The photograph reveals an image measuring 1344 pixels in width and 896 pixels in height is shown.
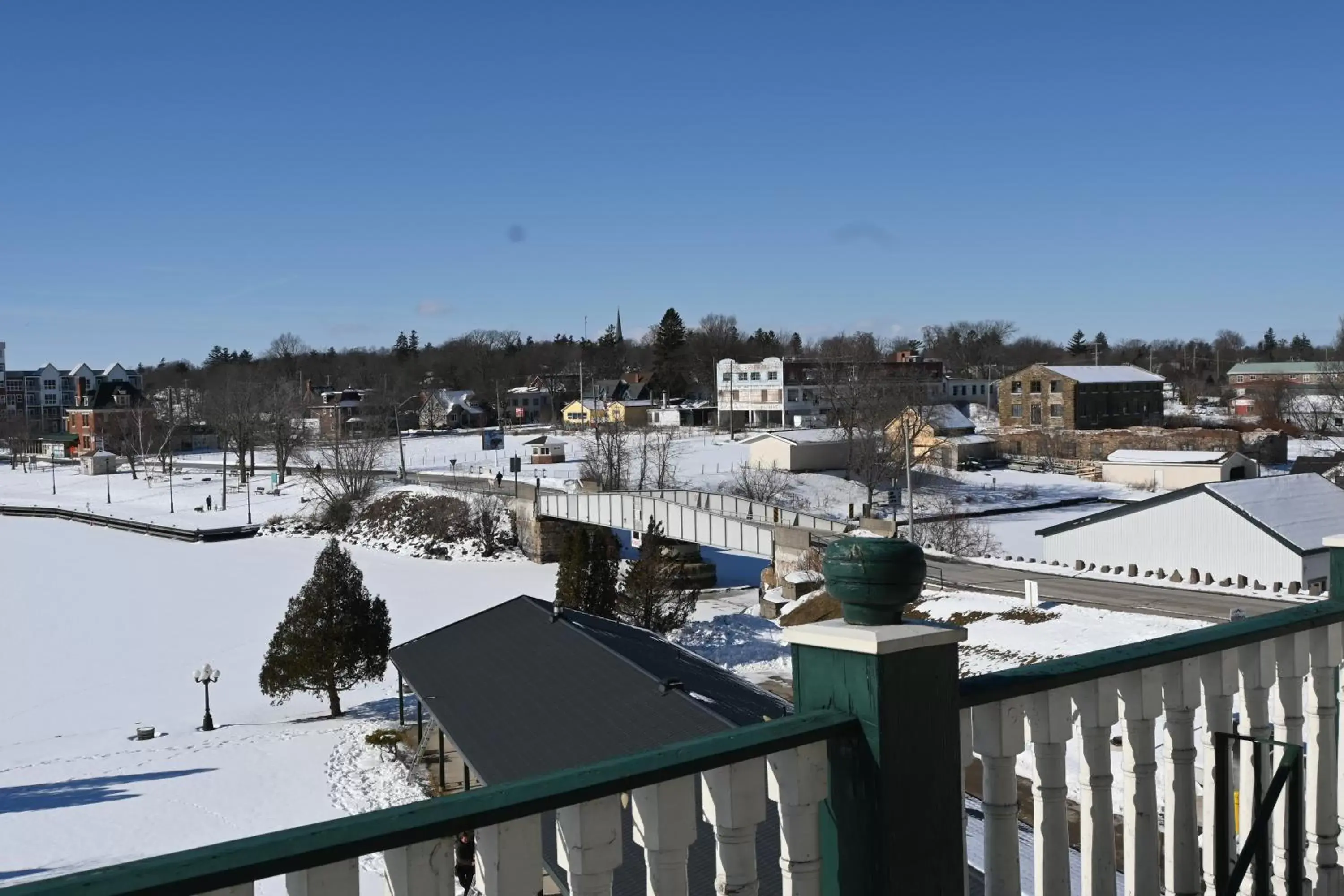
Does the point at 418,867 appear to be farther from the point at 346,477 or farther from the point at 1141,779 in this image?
the point at 346,477

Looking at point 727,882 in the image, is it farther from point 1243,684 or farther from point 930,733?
point 1243,684

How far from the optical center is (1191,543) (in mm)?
31219

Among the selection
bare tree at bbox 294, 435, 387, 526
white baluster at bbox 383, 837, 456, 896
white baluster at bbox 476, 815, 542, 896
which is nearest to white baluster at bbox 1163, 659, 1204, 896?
white baluster at bbox 476, 815, 542, 896

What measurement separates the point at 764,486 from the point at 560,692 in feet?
138

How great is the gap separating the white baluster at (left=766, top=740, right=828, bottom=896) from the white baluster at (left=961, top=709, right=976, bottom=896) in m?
0.39

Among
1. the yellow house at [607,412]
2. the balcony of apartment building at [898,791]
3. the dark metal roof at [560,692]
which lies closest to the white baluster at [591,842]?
the balcony of apartment building at [898,791]

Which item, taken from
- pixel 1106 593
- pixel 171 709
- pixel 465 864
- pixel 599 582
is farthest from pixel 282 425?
pixel 465 864

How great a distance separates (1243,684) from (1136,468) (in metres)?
61.5

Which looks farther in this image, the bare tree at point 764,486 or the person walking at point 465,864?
the bare tree at point 764,486

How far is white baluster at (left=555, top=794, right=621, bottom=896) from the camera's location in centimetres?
246

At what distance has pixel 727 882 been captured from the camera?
2715mm

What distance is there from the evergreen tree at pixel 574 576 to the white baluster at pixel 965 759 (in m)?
27.5

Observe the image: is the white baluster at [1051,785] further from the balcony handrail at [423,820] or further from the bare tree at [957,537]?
the bare tree at [957,537]

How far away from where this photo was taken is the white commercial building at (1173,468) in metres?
55.0
